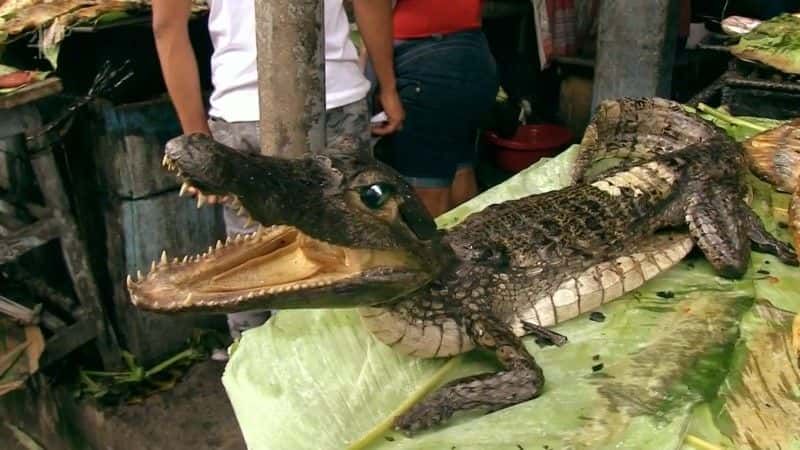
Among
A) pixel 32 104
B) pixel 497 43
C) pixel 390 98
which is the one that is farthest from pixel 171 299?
pixel 497 43

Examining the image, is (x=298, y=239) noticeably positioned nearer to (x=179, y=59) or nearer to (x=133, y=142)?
(x=179, y=59)

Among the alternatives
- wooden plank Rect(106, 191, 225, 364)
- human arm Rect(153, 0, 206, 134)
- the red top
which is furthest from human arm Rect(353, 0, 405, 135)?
wooden plank Rect(106, 191, 225, 364)

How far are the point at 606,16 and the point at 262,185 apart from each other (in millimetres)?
2080

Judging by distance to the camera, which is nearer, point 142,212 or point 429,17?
point 429,17

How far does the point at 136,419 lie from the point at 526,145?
234 cm

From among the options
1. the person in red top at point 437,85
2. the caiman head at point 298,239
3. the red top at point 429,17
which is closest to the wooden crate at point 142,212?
the person in red top at point 437,85

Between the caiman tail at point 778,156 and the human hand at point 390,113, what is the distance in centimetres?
121

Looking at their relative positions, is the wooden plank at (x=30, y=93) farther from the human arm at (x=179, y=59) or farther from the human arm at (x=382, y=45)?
the human arm at (x=382, y=45)

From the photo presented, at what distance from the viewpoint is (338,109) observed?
9.17 ft

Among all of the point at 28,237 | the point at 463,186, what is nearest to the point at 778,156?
the point at 463,186

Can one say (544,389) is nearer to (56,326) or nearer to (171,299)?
(171,299)

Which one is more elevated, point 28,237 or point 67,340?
point 28,237

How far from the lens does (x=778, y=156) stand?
2.40 m

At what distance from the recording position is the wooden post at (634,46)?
303cm
